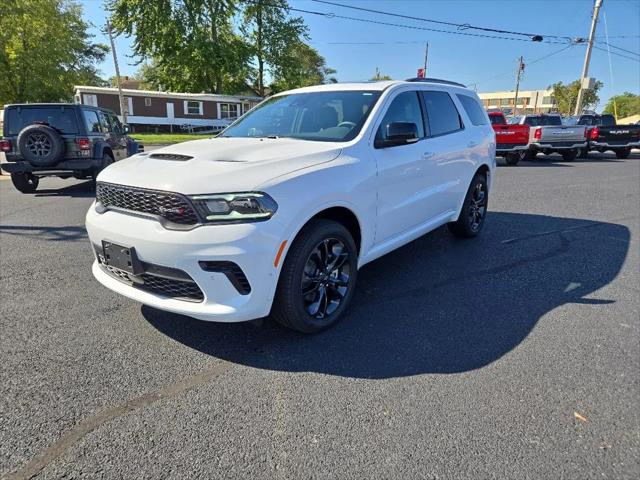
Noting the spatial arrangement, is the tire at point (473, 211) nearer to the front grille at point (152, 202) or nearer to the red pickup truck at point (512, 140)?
the front grille at point (152, 202)

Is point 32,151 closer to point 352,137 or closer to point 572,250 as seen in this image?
point 352,137

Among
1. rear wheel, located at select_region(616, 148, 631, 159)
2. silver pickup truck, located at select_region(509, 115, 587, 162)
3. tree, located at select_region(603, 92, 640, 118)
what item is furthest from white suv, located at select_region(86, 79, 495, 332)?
tree, located at select_region(603, 92, 640, 118)

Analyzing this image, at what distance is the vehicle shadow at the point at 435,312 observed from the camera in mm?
2918

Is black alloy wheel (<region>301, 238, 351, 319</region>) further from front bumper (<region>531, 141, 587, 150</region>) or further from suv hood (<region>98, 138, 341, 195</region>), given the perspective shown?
front bumper (<region>531, 141, 587, 150</region>)

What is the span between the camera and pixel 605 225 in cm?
674

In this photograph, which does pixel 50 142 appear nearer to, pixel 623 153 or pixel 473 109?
pixel 473 109

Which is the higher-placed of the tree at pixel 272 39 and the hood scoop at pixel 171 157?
the tree at pixel 272 39

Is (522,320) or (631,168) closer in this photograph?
(522,320)

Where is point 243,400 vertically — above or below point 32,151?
below

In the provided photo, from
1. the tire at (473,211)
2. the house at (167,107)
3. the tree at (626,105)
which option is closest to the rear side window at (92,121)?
the tire at (473,211)

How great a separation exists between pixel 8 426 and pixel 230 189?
5.60 ft

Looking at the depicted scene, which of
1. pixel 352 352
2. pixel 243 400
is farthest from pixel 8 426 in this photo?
pixel 352 352

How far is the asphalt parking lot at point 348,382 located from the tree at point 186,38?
37.3 m

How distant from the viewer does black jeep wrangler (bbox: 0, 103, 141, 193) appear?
324 inches
